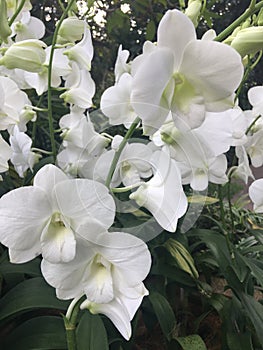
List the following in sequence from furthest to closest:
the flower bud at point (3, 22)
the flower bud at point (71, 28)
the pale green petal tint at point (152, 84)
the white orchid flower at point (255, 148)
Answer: the white orchid flower at point (255, 148)
the flower bud at point (71, 28)
the flower bud at point (3, 22)
the pale green petal tint at point (152, 84)

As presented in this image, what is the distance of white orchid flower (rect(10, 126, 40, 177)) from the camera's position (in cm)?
53

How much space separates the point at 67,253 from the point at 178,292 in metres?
0.45

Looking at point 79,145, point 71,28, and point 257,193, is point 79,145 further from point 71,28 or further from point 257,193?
point 257,193

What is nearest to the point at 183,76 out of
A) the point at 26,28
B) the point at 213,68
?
the point at 213,68

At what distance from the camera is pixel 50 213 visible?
1.05ft

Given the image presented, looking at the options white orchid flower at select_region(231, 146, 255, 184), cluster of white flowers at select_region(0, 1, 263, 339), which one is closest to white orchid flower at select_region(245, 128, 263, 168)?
white orchid flower at select_region(231, 146, 255, 184)

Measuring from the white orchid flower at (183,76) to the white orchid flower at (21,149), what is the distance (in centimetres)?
28

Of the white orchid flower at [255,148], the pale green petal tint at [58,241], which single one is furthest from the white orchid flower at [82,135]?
the white orchid flower at [255,148]

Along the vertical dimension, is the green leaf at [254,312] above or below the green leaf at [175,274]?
above

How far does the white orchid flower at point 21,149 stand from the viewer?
53 centimetres

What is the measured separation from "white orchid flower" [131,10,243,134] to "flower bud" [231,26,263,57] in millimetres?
43

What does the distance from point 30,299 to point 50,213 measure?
21cm

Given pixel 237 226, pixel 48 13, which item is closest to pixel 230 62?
pixel 237 226

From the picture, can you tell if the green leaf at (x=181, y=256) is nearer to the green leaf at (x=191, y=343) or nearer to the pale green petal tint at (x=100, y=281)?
the green leaf at (x=191, y=343)
